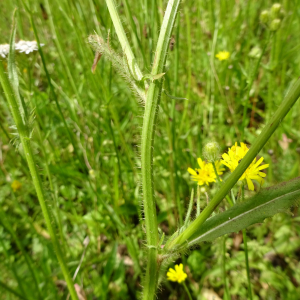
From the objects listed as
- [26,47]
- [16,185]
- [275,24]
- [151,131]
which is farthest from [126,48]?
[16,185]

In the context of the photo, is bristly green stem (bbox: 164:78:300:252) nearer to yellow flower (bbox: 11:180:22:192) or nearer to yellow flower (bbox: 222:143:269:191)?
yellow flower (bbox: 222:143:269:191)

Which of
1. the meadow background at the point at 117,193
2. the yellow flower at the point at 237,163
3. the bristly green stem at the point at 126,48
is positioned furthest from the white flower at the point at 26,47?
the yellow flower at the point at 237,163

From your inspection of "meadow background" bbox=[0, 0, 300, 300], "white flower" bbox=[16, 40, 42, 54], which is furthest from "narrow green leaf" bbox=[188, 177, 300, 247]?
"white flower" bbox=[16, 40, 42, 54]

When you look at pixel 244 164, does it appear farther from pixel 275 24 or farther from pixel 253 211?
pixel 275 24

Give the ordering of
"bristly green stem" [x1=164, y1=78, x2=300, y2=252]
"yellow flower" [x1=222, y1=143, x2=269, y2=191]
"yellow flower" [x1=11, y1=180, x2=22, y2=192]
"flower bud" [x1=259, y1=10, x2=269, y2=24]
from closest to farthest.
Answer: "bristly green stem" [x1=164, y1=78, x2=300, y2=252], "yellow flower" [x1=222, y1=143, x2=269, y2=191], "flower bud" [x1=259, y1=10, x2=269, y2=24], "yellow flower" [x1=11, y1=180, x2=22, y2=192]

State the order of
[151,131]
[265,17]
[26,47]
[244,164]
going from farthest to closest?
[265,17] → [26,47] → [151,131] → [244,164]

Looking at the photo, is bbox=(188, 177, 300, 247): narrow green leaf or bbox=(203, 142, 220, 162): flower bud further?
bbox=(203, 142, 220, 162): flower bud

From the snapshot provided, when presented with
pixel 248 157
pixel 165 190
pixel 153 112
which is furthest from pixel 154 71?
pixel 165 190

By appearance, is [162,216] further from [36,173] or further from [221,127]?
[36,173]
